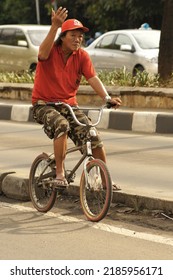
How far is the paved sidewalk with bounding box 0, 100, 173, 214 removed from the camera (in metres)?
8.04

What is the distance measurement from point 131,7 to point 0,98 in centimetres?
1847

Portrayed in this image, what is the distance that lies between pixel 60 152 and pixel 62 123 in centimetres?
25

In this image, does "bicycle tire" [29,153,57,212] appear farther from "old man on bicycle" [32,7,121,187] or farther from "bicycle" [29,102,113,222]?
"old man on bicycle" [32,7,121,187]

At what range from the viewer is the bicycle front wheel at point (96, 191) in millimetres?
7637

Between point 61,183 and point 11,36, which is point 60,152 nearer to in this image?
point 61,183

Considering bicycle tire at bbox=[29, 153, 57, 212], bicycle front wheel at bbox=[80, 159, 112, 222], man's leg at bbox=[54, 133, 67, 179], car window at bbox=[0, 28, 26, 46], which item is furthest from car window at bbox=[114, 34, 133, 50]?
bicycle front wheel at bbox=[80, 159, 112, 222]

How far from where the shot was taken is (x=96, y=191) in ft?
25.6

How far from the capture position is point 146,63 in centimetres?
2312

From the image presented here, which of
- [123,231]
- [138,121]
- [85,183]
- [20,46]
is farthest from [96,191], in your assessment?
[20,46]

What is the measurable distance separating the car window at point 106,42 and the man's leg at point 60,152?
16.7 meters

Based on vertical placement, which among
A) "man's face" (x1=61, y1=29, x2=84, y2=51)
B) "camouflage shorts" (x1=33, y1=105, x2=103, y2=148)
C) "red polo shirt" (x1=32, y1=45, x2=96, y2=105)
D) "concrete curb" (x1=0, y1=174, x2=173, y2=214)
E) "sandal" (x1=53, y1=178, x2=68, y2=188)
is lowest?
"concrete curb" (x1=0, y1=174, x2=173, y2=214)

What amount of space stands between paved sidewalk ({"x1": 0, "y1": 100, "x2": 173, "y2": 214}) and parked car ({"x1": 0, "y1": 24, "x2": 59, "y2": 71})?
8119 mm

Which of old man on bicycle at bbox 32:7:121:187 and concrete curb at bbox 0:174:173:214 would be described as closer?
concrete curb at bbox 0:174:173:214
